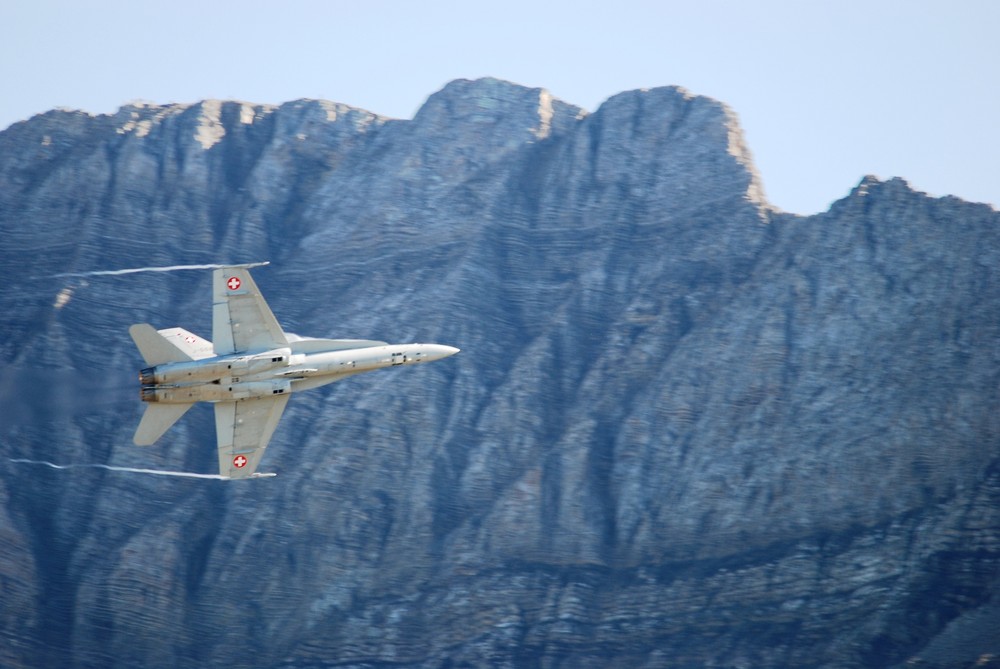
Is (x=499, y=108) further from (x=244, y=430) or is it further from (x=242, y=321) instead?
(x=242, y=321)

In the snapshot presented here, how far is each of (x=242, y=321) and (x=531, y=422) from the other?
42617mm

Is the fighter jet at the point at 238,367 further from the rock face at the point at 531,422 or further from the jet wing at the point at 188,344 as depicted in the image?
the rock face at the point at 531,422

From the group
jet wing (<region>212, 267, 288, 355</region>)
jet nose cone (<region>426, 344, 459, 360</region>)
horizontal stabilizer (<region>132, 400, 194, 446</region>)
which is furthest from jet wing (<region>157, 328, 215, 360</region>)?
jet nose cone (<region>426, 344, 459, 360</region>)

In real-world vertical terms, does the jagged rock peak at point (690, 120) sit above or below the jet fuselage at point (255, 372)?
above

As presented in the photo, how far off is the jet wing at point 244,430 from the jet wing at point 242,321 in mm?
3054

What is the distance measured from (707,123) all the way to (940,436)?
124 ft

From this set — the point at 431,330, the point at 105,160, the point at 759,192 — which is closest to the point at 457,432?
the point at 431,330

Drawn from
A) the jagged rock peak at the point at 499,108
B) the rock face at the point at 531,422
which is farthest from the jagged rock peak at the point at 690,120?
the jagged rock peak at the point at 499,108

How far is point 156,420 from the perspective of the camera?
207 feet

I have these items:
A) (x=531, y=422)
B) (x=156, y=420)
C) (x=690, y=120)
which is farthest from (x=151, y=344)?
(x=690, y=120)

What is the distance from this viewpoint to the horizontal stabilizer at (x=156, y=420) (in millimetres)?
62844

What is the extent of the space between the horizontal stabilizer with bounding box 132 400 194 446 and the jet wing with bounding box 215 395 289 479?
277cm

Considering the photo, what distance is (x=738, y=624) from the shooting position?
87.7 meters

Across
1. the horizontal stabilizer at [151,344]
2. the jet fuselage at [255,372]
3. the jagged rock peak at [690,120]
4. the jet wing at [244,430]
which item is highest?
the jagged rock peak at [690,120]
